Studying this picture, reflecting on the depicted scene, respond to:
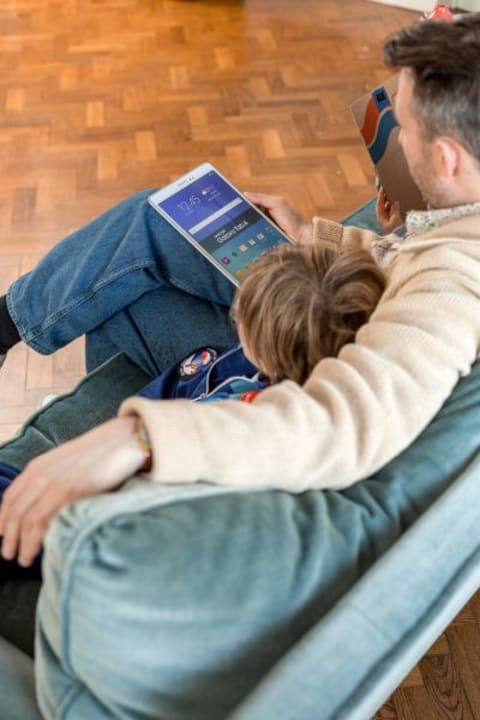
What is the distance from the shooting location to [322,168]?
8.88ft

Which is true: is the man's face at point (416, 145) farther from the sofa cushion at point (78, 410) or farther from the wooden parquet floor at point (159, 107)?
the wooden parquet floor at point (159, 107)

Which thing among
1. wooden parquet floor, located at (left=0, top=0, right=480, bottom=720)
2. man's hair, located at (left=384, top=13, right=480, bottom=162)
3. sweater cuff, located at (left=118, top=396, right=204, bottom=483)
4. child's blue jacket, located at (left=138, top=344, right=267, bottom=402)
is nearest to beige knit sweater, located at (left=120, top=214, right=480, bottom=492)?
sweater cuff, located at (left=118, top=396, right=204, bottom=483)

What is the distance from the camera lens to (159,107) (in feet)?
9.91

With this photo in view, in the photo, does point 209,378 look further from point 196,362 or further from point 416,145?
point 416,145

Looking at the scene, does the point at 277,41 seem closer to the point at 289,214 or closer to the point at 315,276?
the point at 289,214

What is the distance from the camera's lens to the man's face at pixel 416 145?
40.6 inches

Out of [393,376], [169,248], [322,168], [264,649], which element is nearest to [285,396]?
[393,376]

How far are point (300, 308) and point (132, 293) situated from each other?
0.47 metres

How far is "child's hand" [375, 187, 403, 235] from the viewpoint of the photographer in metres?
1.53

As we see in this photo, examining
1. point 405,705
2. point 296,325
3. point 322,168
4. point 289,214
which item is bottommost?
point 405,705

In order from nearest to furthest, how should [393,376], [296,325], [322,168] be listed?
[393,376]
[296,325]
[322,168]

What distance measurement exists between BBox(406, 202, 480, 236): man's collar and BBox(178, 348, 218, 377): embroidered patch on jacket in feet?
1.09

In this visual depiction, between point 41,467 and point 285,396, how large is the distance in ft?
0.73

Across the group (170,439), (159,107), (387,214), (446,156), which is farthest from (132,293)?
(159,107)
